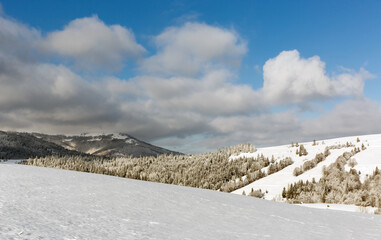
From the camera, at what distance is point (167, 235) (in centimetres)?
455

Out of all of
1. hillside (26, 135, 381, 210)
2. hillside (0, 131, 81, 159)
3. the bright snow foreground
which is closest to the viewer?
the bright snow foreground

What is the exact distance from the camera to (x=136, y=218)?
5461mm

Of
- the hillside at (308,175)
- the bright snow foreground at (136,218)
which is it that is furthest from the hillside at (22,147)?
the bright snow foreground at (136,218)

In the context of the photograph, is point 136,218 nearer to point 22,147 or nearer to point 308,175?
point 308,175

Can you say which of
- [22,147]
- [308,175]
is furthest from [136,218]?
[22,147]

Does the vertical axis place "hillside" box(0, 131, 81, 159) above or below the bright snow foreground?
above

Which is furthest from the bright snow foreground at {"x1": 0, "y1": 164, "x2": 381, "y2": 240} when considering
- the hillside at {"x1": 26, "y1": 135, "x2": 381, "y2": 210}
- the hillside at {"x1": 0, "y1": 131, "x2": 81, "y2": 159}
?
the hillside at {"x1": 0, "y1": 131, "x2": 81, "y2": 159}

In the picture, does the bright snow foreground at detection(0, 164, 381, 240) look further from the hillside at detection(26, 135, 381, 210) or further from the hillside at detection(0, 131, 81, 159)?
the hillside at detection(0, 131, 81, 159)

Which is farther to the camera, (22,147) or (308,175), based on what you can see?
(22,147)

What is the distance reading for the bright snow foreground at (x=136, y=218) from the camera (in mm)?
4352

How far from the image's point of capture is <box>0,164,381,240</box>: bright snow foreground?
4.35 meters

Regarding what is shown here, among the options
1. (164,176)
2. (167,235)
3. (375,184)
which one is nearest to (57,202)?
(167,235)

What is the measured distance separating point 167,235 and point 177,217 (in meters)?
1.47

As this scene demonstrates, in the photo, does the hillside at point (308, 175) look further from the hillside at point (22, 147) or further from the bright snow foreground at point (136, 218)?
the hillside at point (22, 147)
